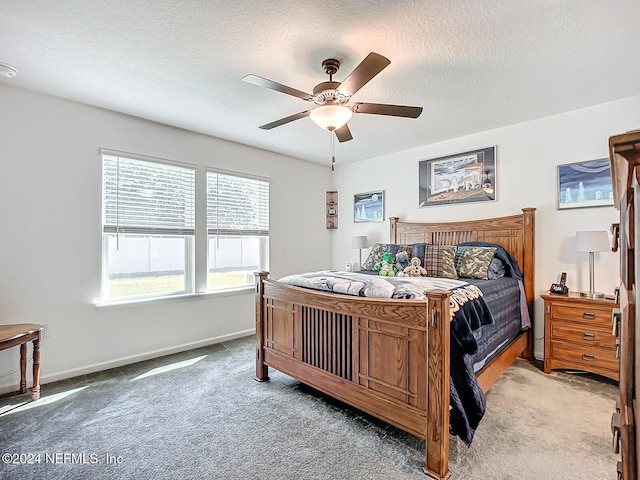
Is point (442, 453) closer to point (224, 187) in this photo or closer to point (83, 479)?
point (83, 479)

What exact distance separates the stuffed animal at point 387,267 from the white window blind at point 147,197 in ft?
7.48

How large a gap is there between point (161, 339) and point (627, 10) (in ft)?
15.1

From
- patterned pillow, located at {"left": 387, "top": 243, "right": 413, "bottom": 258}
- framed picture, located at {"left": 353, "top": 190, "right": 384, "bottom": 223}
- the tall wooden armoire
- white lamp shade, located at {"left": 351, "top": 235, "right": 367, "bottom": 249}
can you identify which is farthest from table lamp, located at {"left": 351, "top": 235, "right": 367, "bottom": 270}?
the tall wooden armoire

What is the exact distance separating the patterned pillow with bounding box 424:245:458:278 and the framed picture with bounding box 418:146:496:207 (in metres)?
0.81

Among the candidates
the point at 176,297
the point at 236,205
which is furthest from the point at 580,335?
the point at 176,297

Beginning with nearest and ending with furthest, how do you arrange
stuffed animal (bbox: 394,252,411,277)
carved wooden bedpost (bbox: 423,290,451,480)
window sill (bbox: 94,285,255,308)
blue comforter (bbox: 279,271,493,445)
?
carved wooden bedpost (bbox: 423,290,451,480), blue comforter (bbox: 279,271,493,445), window sill (bbox: 94,285,255,308), stuffed animal (bbox: 394,252,411,277)

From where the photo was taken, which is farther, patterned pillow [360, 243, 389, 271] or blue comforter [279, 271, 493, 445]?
patterned pillow [360, 243, 389, 271]

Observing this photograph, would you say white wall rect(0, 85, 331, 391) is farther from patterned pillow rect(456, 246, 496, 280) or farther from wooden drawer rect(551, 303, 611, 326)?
wooden drawer rect(551, 303, 611, 326)

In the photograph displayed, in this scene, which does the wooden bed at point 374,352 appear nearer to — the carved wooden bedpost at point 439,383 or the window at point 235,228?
the carved wooden bedpost at point 439,383

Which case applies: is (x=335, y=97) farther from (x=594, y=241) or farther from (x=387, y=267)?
(x=594, y=241)

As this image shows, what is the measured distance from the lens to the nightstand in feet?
8.79

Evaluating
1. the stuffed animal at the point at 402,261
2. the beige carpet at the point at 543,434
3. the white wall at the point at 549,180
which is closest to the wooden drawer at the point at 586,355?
the beige carpet at the point at 543,434

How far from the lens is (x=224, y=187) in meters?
4.11

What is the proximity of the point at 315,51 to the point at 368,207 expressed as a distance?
10.1 ft
